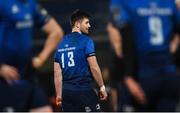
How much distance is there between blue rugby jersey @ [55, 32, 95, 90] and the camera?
2.25m

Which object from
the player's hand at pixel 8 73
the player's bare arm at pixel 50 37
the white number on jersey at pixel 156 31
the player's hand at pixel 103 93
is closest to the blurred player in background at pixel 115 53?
the white number on jersey at pixel 156 31

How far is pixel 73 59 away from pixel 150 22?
3755 millimetres

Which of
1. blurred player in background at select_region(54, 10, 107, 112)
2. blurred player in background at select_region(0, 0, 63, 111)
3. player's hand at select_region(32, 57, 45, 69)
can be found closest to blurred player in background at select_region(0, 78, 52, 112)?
blurred player in background at select_region(0, 0, 63, 111)

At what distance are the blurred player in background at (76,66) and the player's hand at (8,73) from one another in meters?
3.33

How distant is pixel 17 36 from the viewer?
237 inches

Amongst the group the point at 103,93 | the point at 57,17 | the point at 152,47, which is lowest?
the point at 103,93

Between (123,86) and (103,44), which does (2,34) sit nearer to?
(123,86)

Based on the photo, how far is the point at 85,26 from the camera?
224 centimetres

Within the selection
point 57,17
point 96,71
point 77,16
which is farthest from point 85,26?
point 57,17

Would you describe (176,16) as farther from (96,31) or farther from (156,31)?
(96,31)

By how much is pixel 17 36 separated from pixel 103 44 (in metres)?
5.11

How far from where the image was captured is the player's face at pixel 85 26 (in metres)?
2.23

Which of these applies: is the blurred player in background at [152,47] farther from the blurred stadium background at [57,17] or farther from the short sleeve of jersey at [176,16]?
the blurred stadium background at [57,17]

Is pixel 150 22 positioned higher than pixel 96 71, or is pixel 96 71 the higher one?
pixel 150 22
